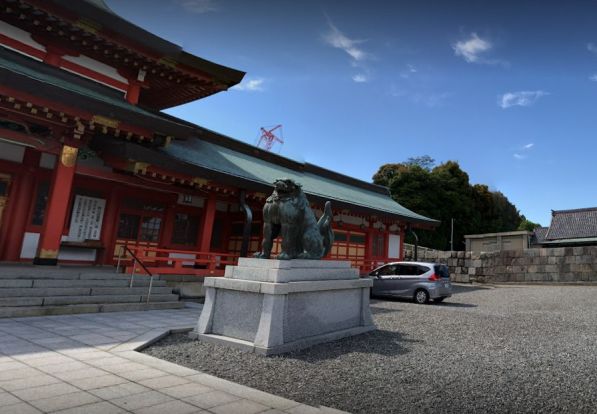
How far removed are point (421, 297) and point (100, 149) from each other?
36.8ft

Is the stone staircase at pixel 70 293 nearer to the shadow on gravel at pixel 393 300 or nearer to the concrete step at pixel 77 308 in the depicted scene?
the concrete step at pixel 77 308

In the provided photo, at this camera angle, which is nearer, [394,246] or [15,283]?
[15,283]

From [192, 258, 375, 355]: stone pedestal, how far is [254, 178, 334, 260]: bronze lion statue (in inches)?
13.1

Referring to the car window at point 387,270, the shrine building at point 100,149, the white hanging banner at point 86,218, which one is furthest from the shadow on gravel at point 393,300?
the white hanging banner at point 86,218

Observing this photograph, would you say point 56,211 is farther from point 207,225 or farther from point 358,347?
point 358,347

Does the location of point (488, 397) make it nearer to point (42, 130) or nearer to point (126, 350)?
point (126, 350)

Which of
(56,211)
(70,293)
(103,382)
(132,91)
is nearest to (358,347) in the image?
(103,382)

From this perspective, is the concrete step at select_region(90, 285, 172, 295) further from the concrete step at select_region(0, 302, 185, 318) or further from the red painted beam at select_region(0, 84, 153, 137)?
the red painted beam at select_region(0, 84, 153, 137)

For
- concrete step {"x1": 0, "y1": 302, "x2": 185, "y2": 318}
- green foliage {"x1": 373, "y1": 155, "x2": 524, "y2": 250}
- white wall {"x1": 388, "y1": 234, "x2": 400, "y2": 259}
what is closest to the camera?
concrete step {"x1": 0, "y1": 302, "x2": 185, "y2": 318}

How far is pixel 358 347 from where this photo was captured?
5.51 meters

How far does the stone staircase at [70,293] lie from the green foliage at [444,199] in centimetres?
3079

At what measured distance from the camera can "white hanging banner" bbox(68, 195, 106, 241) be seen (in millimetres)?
10898

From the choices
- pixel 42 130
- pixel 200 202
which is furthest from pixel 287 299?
pixel 200 202

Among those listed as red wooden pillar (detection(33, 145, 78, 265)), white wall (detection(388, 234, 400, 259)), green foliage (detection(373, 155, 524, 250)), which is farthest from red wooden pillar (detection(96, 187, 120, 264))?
green foliage (detection(373, 155, 524, 250))
